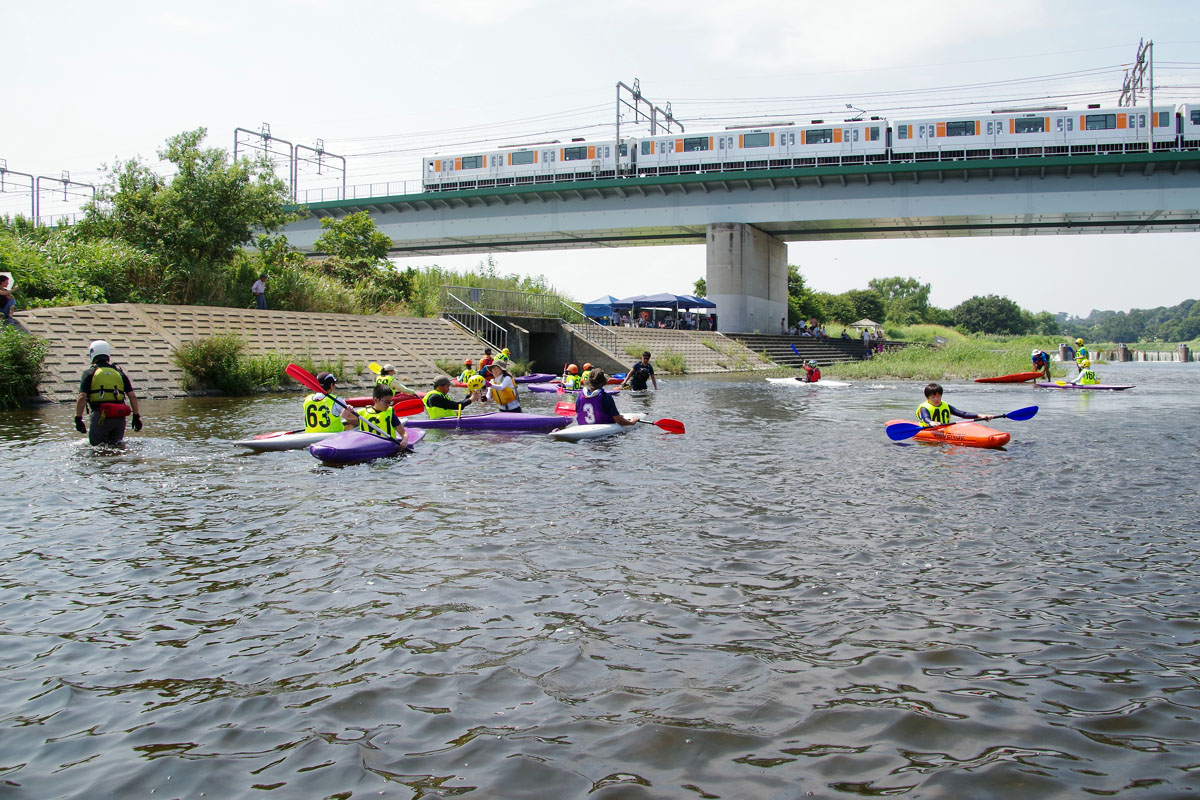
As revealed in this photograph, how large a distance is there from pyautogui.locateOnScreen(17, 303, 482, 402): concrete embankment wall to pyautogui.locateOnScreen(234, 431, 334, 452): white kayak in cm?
829

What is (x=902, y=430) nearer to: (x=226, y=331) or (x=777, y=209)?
(x=226, y=331)

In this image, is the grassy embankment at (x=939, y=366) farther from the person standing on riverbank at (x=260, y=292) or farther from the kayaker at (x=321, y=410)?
the kayaker at (x=321, y=410)

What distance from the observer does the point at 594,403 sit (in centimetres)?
1337

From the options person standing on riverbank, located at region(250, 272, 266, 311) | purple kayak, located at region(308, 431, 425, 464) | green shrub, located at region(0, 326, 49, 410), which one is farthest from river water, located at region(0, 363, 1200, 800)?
person standing on riverbank, located at region(250, 272, 266, 311)

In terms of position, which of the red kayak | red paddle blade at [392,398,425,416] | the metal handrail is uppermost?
the metal handrail

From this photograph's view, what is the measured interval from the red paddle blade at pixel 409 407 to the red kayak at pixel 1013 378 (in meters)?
19.9

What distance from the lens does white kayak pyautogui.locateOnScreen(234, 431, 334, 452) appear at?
1082 cm

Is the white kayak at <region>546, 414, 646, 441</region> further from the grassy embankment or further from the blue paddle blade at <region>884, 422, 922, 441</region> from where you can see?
the grassy embankment

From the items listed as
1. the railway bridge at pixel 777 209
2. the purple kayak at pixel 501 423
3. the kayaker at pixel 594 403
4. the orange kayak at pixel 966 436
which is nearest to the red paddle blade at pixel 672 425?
the kayaker at pixel 594 403

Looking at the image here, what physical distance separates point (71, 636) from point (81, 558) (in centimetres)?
169

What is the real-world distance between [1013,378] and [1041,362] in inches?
38.8

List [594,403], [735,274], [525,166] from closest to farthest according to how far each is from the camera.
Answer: [594,403] → [735,274] → [525,166]

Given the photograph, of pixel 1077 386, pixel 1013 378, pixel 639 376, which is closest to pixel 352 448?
pixel 639 376

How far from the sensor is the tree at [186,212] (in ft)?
81.9
